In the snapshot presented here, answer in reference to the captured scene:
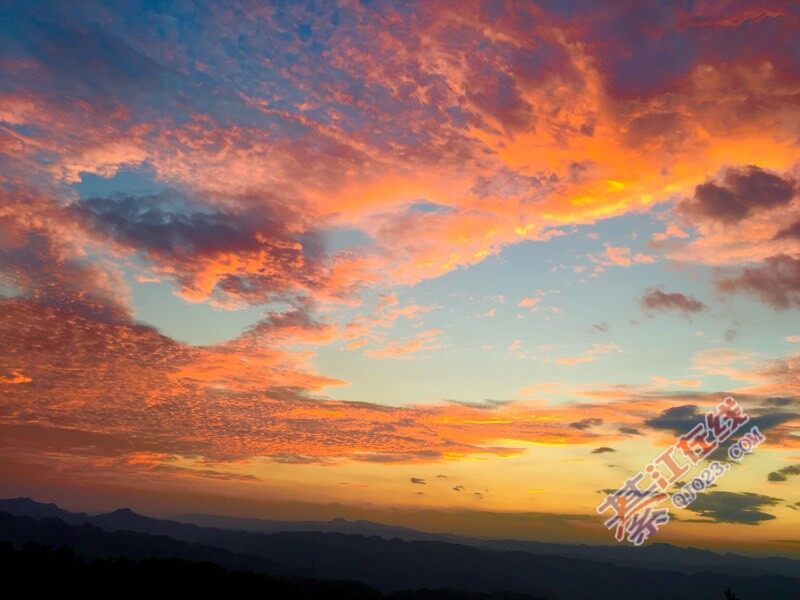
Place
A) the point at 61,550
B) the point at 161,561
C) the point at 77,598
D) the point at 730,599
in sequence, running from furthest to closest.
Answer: the point at 61,550, the point at 161,561, the point at 77,598, the point at 730,599

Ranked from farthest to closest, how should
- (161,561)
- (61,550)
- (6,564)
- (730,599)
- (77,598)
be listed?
(61,550) < (161,561) < (6,564) < (77,598) < (730,599)

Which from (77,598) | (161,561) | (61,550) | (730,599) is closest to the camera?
(730,599)

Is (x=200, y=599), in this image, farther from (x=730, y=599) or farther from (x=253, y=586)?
(x=730, y=599)

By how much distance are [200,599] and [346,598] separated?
52.0m

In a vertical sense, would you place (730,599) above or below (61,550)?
above

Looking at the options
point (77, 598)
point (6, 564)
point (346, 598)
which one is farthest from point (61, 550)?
point (346, 598)

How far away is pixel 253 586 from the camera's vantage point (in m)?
155

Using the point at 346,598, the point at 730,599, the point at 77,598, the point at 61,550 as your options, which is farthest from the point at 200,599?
the point at 730,599

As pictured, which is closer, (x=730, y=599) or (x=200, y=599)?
(x=730, y=599)

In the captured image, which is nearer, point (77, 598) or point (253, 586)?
point (77, 598)

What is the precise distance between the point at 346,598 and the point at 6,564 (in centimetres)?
10017

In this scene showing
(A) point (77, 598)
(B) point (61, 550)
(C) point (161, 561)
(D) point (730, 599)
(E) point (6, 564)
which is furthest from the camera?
(B) point (61, 550)

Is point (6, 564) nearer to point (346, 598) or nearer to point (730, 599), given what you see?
point (346, 598)

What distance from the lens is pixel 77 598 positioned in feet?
440
